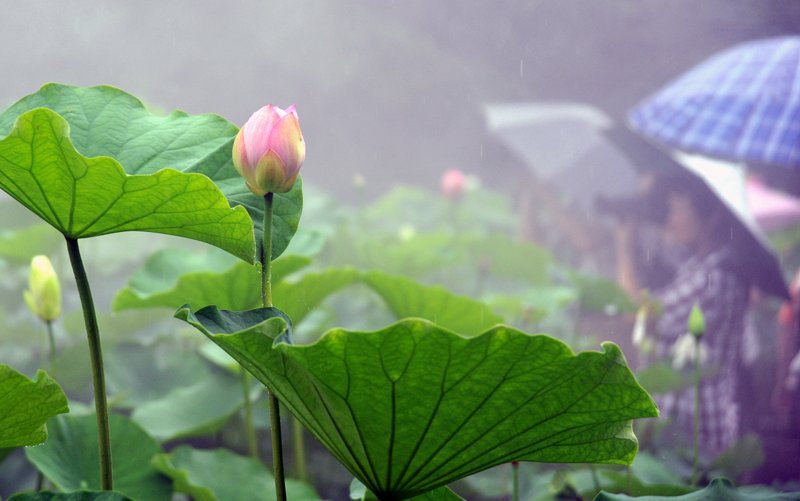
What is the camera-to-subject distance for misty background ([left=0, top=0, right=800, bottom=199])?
3119 millimetres

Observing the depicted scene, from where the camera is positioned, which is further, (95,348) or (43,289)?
(43,289)

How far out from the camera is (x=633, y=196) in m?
2.37

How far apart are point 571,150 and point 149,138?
2327 mm

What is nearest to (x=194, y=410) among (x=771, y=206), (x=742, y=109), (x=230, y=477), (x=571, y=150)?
(x=230, y=477)

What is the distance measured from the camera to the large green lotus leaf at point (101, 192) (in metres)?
0.36

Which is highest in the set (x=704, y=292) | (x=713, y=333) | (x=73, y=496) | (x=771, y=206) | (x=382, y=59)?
(x=382, y=59)

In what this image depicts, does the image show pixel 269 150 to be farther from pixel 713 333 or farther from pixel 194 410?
pixel 713 333

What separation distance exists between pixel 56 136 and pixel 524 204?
265 cm

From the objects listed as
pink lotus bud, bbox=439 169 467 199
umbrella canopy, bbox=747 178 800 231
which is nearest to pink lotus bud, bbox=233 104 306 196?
pink lotus bud, bbox=439 169 467 199

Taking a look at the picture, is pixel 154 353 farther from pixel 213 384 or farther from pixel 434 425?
pixel 434 425

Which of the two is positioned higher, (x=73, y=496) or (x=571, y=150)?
(x=571, y=150)

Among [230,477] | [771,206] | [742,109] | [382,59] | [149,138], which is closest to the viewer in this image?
[149,138]

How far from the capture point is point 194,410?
979 millimetres

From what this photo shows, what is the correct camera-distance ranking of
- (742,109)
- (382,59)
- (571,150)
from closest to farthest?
(742,109) < (571,150) < (382,59)
